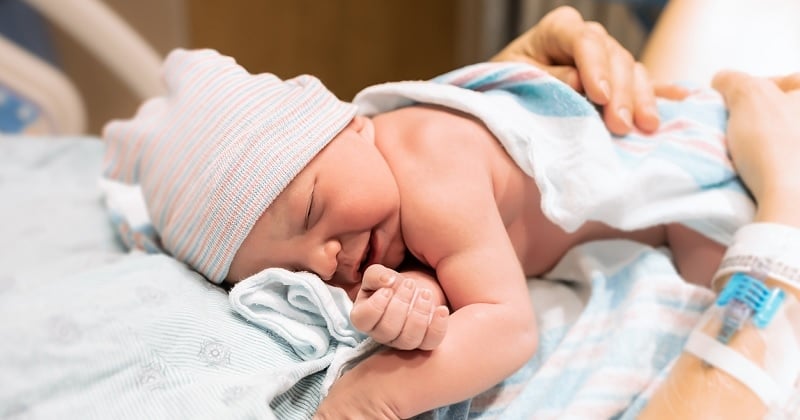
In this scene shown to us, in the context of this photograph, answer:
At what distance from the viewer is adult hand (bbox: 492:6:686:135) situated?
783mm

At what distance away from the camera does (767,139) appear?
2.43 ft

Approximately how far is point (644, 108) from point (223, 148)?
0.47 m

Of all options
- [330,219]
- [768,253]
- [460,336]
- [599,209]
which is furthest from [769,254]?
[330,219]

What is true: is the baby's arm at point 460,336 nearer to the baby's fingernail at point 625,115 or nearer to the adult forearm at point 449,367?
the adult forearm at point 449,367

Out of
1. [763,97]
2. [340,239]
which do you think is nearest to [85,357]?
[340,239]

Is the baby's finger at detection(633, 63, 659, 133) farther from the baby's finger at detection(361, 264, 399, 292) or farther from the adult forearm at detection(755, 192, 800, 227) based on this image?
the baby's finger at detection(361, 264, 399, 292)

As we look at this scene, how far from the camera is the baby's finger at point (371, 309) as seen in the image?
1.69ft

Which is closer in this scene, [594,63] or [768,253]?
[768,253]

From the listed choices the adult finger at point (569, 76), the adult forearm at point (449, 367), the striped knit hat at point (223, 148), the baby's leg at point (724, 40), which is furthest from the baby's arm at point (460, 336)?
the baby's leg at point (724, 40)

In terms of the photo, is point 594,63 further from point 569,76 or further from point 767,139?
point 767,139

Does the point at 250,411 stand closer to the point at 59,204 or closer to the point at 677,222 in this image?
the point at 677,222

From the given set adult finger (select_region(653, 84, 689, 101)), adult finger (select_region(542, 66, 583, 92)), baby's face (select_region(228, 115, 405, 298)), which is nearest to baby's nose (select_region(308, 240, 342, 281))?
baby's face (select_region(228, 115, 405, 298))

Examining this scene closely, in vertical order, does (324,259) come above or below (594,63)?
below

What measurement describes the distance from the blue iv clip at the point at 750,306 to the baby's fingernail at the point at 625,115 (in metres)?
0.24
